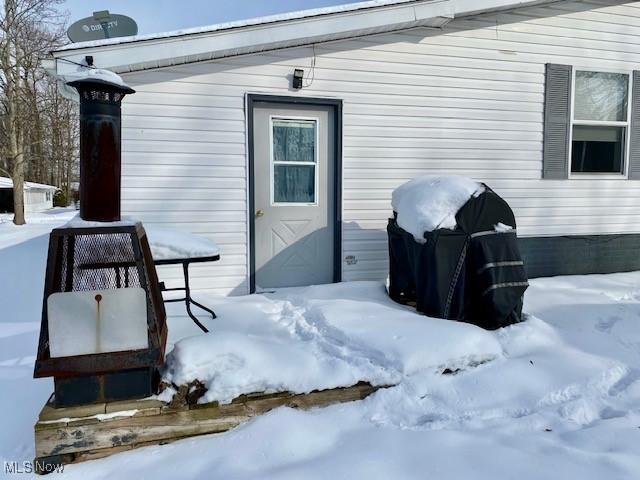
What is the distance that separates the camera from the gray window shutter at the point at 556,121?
5113 mm

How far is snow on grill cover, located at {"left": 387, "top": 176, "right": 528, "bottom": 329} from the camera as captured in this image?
3199 millimetres

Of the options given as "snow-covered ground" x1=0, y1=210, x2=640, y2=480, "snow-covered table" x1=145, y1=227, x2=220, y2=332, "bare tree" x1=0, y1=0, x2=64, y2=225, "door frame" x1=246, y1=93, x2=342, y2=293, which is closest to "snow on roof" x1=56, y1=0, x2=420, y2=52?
"door frame" x1=246, y1=93, x2=342, y2=293

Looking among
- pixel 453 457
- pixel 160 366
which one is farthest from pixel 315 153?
pixel 453 457

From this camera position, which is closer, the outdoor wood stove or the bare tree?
the outdoor wood stove

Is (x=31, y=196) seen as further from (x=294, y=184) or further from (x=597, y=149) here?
(x=597, y=149)

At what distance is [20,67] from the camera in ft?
57.2

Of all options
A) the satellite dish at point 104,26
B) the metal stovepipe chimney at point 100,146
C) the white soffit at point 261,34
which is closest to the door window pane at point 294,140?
the white soffit at point 261,34

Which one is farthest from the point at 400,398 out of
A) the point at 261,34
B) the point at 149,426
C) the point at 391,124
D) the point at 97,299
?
the point at 261,34

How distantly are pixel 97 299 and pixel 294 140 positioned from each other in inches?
114

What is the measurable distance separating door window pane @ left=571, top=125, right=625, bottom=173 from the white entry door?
9.64 feet

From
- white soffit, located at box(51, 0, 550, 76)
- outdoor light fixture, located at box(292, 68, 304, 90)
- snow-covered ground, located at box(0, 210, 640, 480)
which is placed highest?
white soffit, located at box(51, 0, 550, 76)

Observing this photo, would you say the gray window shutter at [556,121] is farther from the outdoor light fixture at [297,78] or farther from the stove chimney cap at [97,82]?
the stove chimney cap at [97,82]

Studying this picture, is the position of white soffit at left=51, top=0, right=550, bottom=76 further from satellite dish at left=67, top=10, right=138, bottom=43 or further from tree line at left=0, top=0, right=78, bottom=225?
tree line at left=0, top=0, right=78, bottom=225

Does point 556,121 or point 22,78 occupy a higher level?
point 22,78
